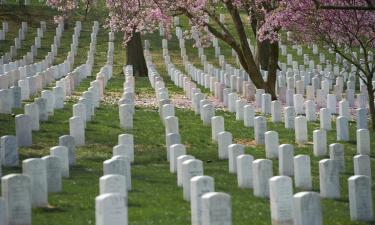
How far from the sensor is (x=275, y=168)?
15.7 metres

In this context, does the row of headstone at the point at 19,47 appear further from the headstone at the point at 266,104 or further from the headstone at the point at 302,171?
the headstone at the point at 302,171

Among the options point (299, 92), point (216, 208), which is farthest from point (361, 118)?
point (216, 208)

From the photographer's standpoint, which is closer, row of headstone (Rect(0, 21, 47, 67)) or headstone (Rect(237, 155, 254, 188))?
headstone (Rect(237, 155, 254, 188))

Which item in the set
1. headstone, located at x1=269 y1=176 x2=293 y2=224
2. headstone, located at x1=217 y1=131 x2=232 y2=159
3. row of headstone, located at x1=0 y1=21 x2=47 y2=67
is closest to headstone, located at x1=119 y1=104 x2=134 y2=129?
headstone, located at x1=217 y1=131 x2=232 y2=159

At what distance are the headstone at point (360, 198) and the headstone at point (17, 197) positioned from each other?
4.21 m

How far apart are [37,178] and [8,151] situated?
2.92 metres

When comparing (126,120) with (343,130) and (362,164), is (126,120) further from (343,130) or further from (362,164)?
(362,164)

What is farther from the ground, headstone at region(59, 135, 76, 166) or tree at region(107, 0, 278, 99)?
tree at region(107, 0, 278, 99)

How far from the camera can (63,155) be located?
540 inches

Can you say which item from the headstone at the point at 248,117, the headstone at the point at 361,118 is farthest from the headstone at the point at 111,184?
the headstone at the point at 361,118

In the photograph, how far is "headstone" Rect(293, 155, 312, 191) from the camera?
13.7 metres

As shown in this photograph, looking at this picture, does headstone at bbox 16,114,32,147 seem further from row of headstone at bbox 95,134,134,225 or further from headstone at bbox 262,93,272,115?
headstone at bbox 262,93,272,115

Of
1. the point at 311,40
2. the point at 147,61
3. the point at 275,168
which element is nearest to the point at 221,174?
the point at 275,168

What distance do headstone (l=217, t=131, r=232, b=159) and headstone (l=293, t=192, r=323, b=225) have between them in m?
6.08
